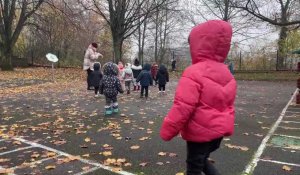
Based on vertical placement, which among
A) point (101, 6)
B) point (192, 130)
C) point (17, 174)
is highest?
point (101, 6)

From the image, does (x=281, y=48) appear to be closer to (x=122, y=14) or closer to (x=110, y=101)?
(x=122, y=14)

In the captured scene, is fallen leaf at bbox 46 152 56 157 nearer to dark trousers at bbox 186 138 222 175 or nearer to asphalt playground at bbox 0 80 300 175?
asphalt playground at bbox 0 80 300 175

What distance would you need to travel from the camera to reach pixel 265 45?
133 ft

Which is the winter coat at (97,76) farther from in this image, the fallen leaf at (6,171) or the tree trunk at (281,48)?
the tree trunk at (281,48)

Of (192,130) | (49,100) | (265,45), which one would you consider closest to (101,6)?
(265,45)

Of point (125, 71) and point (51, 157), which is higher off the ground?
point (125, 71)

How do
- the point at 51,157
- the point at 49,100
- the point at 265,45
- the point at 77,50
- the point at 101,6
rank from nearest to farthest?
1. the point at 51,157
2. the point at 49,100
3. the point at 101,6
4. the point at 265,45
5. the point at 77,50

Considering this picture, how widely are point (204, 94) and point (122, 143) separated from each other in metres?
3.43

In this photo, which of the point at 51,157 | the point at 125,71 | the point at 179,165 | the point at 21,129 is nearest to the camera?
the point at 179,165

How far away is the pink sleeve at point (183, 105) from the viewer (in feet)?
11.8

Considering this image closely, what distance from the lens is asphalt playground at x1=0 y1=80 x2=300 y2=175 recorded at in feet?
17.8

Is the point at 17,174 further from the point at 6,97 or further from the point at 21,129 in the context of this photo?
the point at 6,97

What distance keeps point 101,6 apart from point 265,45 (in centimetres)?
1760

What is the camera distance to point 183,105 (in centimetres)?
358
